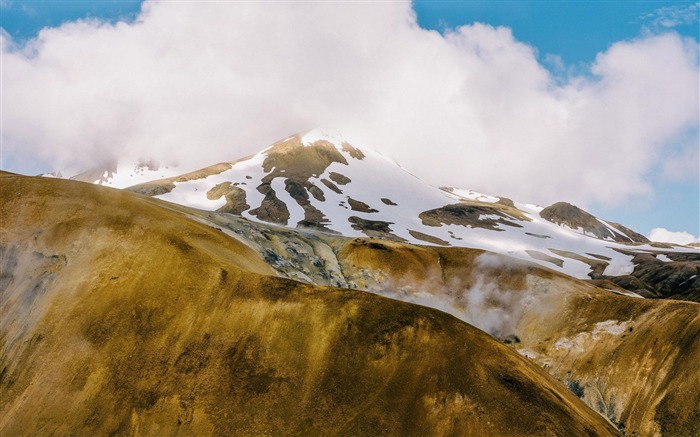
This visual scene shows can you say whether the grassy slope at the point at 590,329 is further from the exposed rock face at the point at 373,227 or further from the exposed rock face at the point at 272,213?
the exposed rock face at the point at 272,213

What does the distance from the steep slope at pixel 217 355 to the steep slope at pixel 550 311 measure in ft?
64.8

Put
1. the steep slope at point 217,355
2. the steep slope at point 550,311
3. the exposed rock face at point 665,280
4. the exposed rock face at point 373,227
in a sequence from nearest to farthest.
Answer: the steep slope at point 217,355
the steep slope at point 550,311
the exposed rock face at point 665,280
the exposed rock face at point 373,227

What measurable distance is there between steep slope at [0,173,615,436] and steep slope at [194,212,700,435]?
1975 centimetres

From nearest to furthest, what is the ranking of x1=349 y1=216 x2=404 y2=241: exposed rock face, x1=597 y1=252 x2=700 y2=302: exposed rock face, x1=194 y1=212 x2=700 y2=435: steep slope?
x1=194 y1=212 x2=700 y2=435: steep slope
x1=597 y1=252 x2=700 y2=302: exposed rock face
x1=349 y1=216 x2=404 y2=241: exposed rock face

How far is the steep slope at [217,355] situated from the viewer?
3244cm

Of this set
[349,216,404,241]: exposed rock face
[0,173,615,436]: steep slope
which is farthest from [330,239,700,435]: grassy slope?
[349,216,404,241]: exposed rock face

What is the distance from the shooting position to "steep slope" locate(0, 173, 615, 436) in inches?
1277

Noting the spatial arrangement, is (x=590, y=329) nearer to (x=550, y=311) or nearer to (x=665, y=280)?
(x=550, y=311)

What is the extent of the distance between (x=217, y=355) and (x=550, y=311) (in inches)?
2101

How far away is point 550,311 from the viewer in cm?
7200

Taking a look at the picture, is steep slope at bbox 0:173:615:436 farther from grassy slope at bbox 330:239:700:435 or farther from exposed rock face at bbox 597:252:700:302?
exposed rock face at bbox 597:252:700:302

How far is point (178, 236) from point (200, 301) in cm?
862

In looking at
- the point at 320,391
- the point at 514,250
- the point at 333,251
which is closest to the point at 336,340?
the point at 320,391

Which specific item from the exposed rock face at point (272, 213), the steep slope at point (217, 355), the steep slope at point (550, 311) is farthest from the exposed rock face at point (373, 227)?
the steep slope at point (217, 355)
